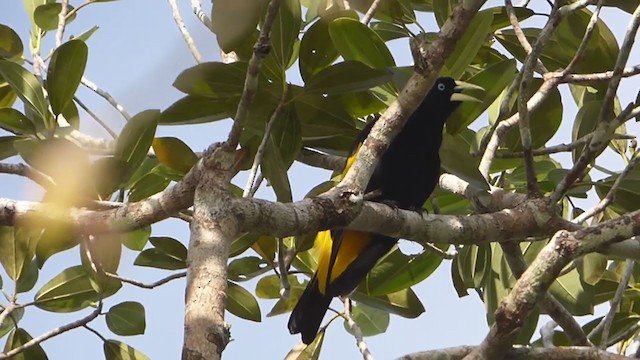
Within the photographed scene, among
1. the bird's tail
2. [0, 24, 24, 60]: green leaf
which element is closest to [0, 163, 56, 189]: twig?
[0, 24, 24, 60]: green leaf

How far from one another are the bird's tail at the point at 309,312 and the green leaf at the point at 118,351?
62cm

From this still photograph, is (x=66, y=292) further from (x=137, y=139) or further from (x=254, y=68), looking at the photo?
(x=254, y=68)

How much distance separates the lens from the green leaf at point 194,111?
2.94m

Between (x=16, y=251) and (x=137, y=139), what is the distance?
93cm

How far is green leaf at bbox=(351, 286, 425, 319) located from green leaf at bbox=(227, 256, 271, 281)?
0.45 metres

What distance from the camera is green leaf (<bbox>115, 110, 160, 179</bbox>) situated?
2766 mm

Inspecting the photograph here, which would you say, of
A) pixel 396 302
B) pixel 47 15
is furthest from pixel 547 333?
pixel 47 15

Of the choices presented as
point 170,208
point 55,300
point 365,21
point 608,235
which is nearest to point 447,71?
point 365,21

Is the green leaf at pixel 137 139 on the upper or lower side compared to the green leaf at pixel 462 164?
upper

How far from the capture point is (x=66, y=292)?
352 cm

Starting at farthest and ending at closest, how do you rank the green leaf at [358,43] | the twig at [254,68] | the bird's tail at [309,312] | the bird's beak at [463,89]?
1. the bird's tail at [309,312]
2. the bird's beak at [463,89]
3. the green leaf at [358,43]
4. the twig at [254,68]

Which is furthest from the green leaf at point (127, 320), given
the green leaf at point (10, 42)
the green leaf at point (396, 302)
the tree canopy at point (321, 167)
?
the green leaf at point (10, 42)

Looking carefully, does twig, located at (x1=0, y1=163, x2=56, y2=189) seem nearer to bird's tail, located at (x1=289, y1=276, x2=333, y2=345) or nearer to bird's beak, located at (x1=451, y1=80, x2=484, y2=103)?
bird's tail, located at (x1=289, y1=276, x2=333, y2=345)

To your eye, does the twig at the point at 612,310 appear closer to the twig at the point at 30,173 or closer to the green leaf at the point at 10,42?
the twig at the point at 30,173
